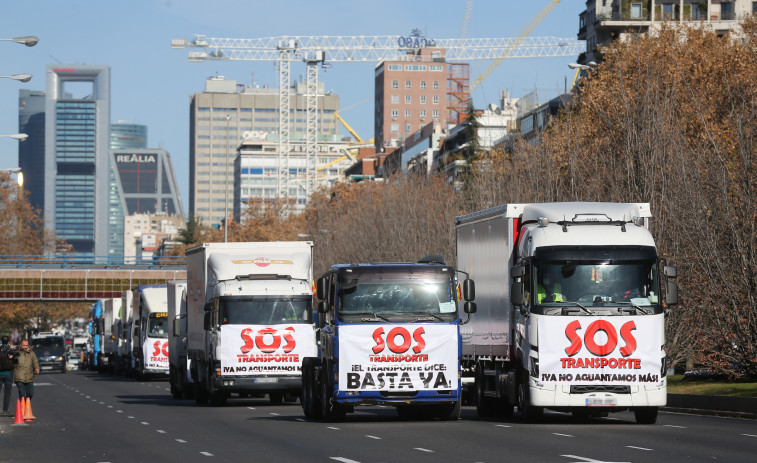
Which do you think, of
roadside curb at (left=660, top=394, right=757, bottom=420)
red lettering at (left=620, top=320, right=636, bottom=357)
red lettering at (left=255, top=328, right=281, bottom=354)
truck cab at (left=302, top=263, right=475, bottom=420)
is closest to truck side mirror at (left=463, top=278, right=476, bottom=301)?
truck cab at (left=302, top=263, right=475, bottom=420)

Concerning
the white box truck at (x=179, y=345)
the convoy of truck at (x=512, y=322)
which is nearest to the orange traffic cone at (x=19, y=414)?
the convoy of truck at (x=512, y=322)

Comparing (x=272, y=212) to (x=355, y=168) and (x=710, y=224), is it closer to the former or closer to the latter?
(x=355, y=168)

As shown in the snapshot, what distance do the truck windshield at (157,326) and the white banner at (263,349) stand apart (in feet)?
87.6

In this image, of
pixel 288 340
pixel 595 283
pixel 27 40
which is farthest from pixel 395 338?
pixel 27 40

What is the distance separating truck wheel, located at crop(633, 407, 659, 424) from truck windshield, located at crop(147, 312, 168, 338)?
36597 mm

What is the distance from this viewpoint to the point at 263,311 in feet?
111

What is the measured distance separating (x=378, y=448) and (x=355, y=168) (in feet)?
574

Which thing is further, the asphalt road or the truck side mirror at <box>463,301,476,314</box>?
the truck side mirror at <box>463,301,476,314</box>

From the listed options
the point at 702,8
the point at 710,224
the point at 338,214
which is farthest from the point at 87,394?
the point at 702,8

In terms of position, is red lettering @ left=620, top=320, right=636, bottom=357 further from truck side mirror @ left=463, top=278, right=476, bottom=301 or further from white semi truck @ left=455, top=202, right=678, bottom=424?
truck side mirror @ left=463, top=278, right=476, bottom=301

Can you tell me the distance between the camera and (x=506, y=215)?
25531 millimetres

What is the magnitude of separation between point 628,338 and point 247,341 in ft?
38.5

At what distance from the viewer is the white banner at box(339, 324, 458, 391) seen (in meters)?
25.3

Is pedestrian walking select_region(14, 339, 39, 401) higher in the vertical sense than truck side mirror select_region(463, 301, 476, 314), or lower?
lower
